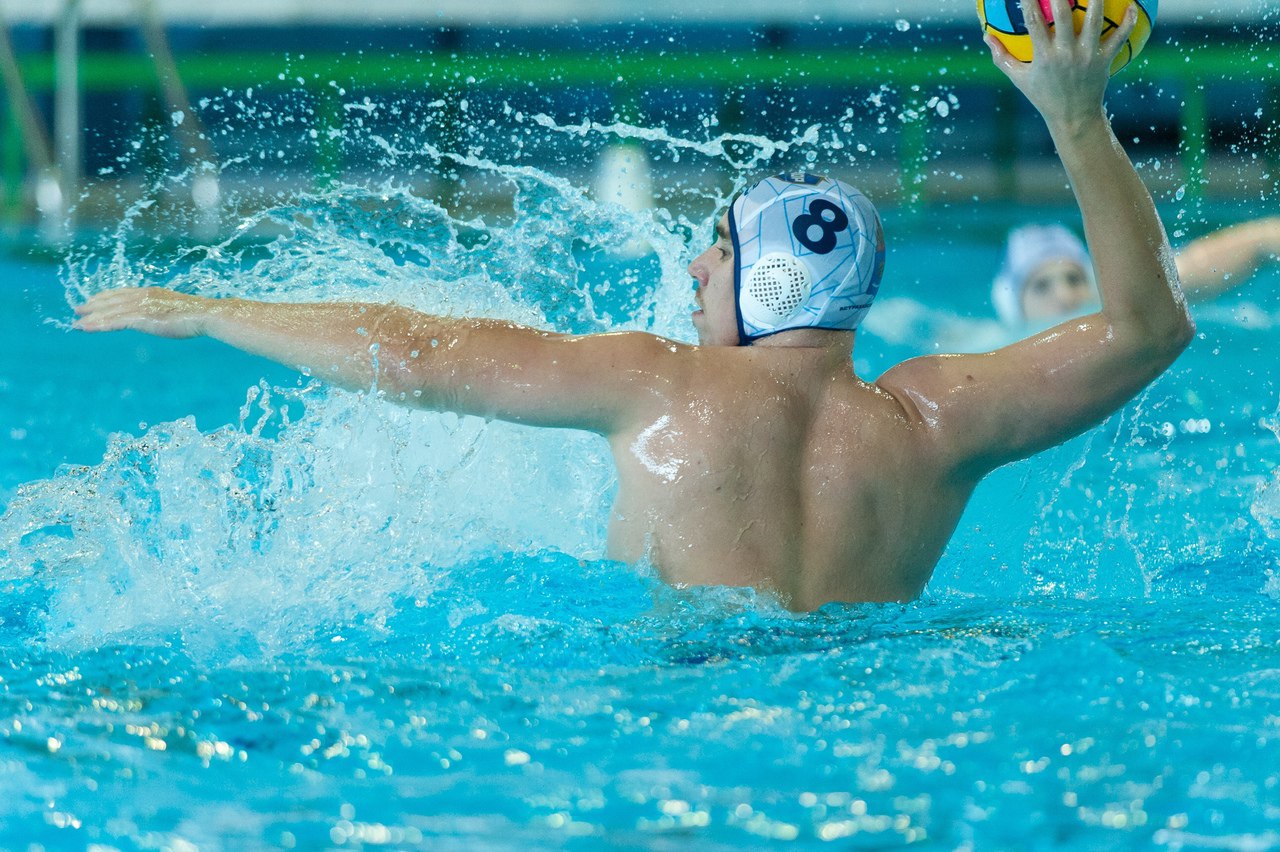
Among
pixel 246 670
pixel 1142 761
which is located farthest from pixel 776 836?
pixel 246 670

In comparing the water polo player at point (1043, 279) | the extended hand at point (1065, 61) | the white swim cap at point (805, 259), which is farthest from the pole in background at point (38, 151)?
the extended hand at point (1065, 61)

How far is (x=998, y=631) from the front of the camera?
2.55 meters

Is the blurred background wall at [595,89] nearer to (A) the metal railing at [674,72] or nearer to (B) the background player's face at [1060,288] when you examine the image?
(A) the metal railing at [674,72]

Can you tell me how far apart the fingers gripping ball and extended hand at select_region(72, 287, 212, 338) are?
5.07ft

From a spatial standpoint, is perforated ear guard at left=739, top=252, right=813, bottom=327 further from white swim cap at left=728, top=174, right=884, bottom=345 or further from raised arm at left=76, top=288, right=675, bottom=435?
raised arm at left=76, top=288, right=675, bottom=435

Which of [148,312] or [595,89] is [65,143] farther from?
[148,312]

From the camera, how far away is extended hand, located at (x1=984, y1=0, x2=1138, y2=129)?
7.45 ft

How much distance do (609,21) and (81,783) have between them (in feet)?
35.0

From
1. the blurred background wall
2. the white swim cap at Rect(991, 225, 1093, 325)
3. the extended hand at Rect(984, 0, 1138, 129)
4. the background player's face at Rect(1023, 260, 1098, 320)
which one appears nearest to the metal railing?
the blurred background wall

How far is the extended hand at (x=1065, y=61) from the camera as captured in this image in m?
2.27

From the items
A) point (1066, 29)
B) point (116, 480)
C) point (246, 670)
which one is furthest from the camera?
point (116, 480)

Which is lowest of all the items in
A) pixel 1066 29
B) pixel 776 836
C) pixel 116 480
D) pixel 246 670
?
pixel 776 836

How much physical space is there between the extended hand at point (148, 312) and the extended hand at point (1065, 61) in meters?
1.54

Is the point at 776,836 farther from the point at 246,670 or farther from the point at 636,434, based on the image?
the point at 246,670
